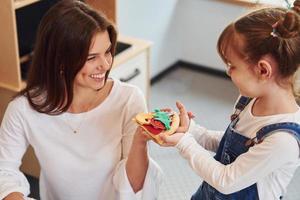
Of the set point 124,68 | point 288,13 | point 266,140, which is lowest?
point 124,68

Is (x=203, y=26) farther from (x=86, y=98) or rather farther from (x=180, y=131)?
(x=180, y=131)

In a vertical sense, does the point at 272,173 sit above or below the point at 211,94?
above

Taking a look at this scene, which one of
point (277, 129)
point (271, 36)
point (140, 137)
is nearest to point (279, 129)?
point (277, 129)

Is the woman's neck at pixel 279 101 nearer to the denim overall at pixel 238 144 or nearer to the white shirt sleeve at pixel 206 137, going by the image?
the denim overall at pixel 238 144

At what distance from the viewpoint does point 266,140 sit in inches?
41.3

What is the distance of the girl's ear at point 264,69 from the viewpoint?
104 cm

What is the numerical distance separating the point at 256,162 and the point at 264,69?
0.21 m

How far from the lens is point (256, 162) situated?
41.1 inches

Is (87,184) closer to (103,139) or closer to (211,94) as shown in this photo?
(103,139)

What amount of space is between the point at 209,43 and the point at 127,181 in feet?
7.27

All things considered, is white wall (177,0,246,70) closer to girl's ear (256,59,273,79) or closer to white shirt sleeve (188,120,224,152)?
white shirt sleeve (188,120,224,152)

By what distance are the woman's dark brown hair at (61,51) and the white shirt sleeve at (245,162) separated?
1.22 feet

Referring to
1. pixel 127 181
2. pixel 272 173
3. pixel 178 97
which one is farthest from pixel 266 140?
pixel 178 97

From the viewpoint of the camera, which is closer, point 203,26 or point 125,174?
point 125,174
